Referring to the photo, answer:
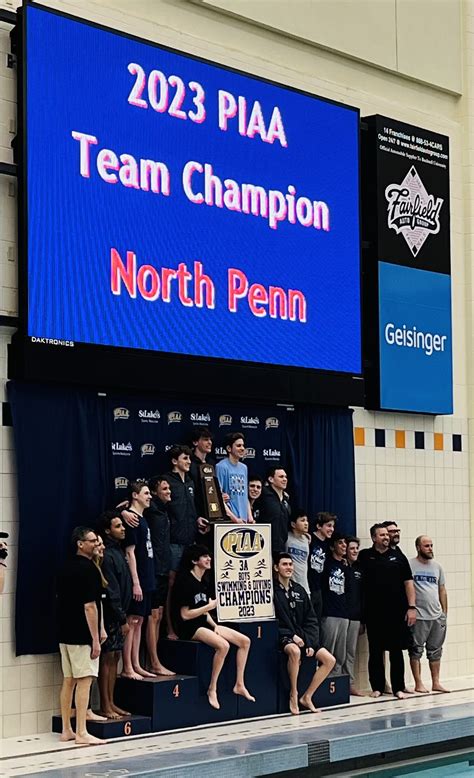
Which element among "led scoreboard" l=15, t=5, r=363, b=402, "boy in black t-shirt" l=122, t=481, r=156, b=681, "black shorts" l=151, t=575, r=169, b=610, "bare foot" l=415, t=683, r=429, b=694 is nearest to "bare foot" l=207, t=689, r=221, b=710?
"boy in black t-shirt" l=122, t=481, r=156, b=681

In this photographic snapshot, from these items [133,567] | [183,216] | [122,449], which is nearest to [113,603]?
[133,567]

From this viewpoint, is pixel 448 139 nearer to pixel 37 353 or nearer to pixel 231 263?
pixel 231 263

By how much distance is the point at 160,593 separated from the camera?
11.8 m

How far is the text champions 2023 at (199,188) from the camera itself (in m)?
12.0

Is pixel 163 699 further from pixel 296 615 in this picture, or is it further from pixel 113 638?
pixel 296 615

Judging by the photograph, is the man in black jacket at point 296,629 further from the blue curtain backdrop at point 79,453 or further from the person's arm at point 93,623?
the person's arm at point 93,623

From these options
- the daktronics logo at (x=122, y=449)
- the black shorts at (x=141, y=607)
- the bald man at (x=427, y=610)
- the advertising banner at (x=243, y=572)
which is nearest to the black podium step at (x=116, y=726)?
the black shorts at (x=141, y=607)

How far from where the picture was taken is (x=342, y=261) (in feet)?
47.5

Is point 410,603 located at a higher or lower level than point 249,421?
lower

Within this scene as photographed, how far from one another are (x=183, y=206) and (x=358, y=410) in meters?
3.47

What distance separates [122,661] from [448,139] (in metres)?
8.27

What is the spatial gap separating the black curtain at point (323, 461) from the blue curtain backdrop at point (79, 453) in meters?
0.12

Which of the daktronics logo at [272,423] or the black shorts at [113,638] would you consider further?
the daktronics logo at [272,423]

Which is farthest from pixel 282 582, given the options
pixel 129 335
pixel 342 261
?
pixel 342 261
